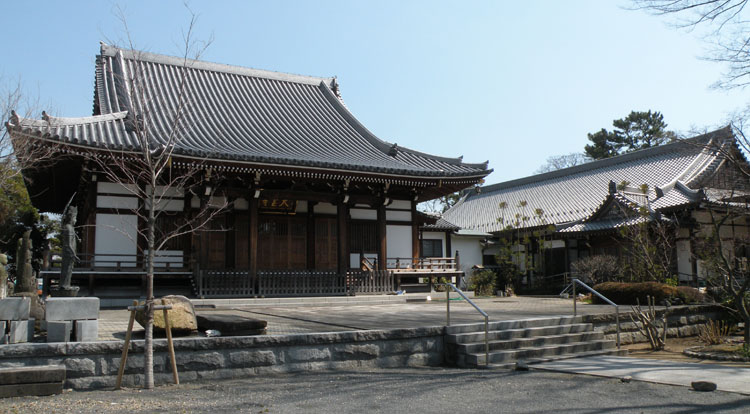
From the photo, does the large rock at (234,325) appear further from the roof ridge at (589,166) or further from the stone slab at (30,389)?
the roof ridge at (589,166)

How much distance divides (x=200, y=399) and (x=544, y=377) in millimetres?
4301

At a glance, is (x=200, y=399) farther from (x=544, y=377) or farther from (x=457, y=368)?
(x=544, y=377)

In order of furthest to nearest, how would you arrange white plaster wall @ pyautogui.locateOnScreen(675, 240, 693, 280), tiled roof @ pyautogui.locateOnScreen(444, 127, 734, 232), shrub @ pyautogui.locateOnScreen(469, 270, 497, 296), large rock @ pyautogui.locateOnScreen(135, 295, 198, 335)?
tiled roof @ pyautogui.locateOnScreen(444, 127, 734, 232), shrub @ pyautogui.locateOnScreen(469, 270, 497, 296), white plaster wall @ pyautogui.locateOnScreen(675, 240, 693, 280), large rock @ pyautogui.locateOnScreen(135, 295, 198, 335)

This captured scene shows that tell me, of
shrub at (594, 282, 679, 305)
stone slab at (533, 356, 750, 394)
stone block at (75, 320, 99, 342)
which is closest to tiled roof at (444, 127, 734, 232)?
shrub at (594, 282, 679, 305)

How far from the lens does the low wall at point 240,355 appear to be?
6707 millimetres

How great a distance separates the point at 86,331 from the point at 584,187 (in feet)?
107

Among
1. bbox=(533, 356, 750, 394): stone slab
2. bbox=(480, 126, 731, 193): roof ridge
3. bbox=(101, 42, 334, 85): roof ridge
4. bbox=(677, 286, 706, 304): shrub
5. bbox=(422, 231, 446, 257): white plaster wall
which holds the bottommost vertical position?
bbox=(533, 356, 750, 394): stone slab

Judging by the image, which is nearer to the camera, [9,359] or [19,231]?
[9,359]

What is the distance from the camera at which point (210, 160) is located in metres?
14.7

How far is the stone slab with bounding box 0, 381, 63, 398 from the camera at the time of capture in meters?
6.07

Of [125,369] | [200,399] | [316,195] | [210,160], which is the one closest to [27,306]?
[125,369]

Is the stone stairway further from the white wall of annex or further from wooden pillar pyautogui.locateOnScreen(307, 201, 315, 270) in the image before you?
the white wall of annex

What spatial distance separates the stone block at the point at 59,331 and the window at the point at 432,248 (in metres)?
22.8

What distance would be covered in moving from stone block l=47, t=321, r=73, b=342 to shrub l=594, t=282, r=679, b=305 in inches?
513
